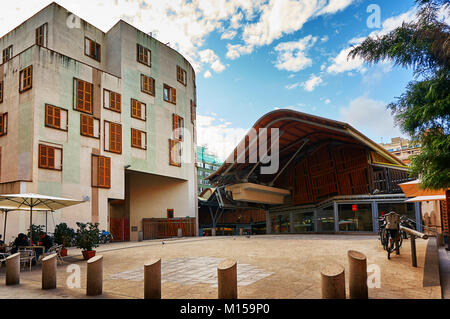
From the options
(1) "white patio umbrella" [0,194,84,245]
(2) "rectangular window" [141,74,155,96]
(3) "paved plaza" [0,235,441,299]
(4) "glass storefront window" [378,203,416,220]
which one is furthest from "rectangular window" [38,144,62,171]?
(4) "glass storefront window" [378,203,416,220]

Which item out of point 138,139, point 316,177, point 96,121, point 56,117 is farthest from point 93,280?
point 316,177

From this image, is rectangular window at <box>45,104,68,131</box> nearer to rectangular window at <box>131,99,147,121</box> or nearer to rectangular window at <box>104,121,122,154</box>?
rectangular window at <box>104,121,122,154</box>

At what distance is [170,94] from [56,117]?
33.9 ft

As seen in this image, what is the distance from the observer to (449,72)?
6457 millimetres

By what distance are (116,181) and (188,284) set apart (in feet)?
59.1

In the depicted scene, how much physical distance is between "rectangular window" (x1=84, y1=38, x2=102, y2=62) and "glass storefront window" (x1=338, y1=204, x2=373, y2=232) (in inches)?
815

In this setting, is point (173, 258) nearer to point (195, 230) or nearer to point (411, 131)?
point (411, 131)

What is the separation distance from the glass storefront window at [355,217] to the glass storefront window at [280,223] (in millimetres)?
6395

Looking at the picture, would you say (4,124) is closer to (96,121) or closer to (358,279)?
(96,121)

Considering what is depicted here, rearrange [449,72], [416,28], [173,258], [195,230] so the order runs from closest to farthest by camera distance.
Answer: [449,72] < [416,28] < [173,258] < [195,230]

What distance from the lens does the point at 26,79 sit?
20.8 m

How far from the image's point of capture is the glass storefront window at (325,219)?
2542 centimetres

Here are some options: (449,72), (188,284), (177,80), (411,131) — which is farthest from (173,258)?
(177,80)
